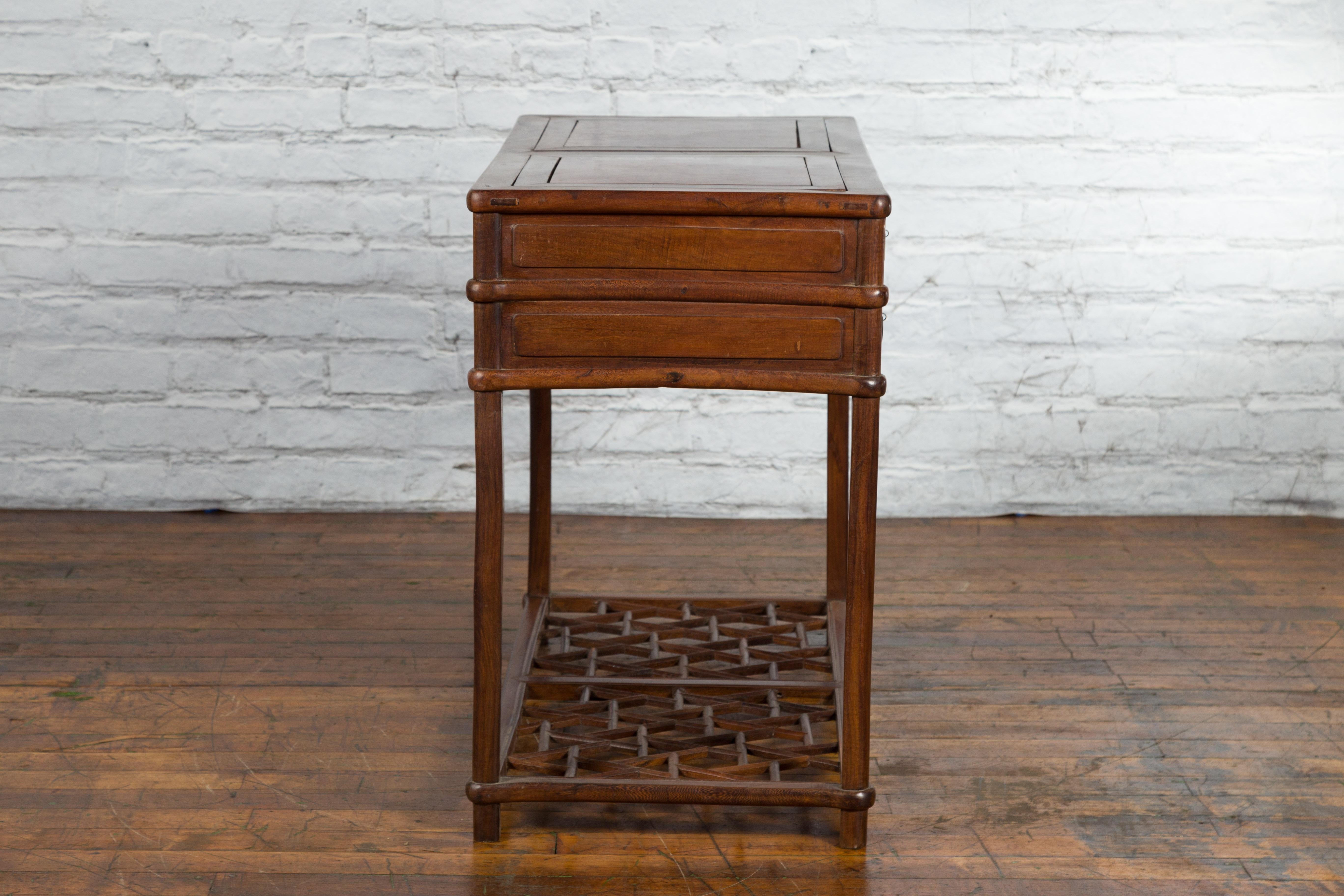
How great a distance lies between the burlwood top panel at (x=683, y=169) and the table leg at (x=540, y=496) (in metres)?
0.43

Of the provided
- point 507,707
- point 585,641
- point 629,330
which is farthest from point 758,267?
point 585,641

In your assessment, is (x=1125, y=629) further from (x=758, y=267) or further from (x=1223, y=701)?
(x=758, y=267)

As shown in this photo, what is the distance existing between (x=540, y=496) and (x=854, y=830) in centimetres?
81

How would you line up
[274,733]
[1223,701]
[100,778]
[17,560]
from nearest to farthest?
1. [100,778]
2. [274,733]
3. [1223,701]
4. [17,560]

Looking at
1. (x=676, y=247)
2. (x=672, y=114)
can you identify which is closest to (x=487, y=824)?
(x=676, y=247)

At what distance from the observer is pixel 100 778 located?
71.4 inches

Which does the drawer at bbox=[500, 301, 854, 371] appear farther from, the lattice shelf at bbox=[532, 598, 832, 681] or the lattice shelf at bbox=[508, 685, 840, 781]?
the lattice shelf at bbox=[532, 598, 832, 681]

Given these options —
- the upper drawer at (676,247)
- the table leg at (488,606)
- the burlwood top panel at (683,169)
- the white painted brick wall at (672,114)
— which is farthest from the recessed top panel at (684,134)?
the white painted brick wall at (672,114)

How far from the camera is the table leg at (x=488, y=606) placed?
5.10 ft

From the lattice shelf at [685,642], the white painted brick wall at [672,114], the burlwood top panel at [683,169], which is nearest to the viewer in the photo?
the burlwood top panel at [683,169]

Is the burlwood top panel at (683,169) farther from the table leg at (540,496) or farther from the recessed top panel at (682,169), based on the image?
the table leg at (540,496)

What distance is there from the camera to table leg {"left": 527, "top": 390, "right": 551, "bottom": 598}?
2160 mm

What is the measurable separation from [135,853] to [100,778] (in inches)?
8.3

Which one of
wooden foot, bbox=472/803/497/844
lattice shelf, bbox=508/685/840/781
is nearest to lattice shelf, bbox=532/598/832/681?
lattice shelf, bbox=508/685/840/781
